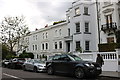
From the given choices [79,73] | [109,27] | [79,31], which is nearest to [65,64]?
[79,73]

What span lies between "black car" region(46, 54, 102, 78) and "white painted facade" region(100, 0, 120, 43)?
12724mm

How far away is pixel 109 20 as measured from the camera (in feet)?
86.2

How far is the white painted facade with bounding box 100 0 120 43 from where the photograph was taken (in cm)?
2492

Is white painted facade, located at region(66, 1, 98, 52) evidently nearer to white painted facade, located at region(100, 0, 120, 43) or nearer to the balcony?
white painted facade, located at region(100, 0, 120, 43)

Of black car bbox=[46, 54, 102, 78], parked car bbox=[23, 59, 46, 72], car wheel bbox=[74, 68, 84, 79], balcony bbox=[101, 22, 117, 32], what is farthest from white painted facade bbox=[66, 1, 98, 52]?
car wheel bbox=[74, 68, 84, 79]

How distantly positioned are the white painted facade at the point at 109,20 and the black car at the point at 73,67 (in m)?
12.7

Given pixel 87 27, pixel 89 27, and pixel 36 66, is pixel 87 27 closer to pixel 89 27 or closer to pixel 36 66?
pixel 89 27

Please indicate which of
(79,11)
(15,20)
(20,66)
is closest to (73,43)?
(79,11)

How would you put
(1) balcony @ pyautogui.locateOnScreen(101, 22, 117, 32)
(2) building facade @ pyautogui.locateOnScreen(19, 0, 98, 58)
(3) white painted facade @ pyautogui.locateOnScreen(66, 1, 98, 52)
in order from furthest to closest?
(2) building facade @ pyautogui.locateOnScreen(19, 0, 98, 58)
(3) white painted facade @ pyautogui.locateOnScreen(66, 1, 98, 52)
(1) balcony @ pyautogui.locateOnScreen(101, 22, 117, 32)

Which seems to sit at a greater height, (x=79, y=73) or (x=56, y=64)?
(x=56, y=64)

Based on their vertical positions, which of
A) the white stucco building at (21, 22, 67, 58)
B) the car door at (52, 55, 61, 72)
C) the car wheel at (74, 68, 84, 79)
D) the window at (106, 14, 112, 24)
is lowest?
the car wheel at (74, 68, 84, 79)

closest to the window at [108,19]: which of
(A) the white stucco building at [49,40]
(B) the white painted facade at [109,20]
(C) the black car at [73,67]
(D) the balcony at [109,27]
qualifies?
(B) the white painted facade at [109,20]

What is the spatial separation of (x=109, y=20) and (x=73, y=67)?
15.4 meters

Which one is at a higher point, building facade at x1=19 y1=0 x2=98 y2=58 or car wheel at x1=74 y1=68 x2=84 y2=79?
building facade at x1=19 y1=0 x2=98 y2=58
